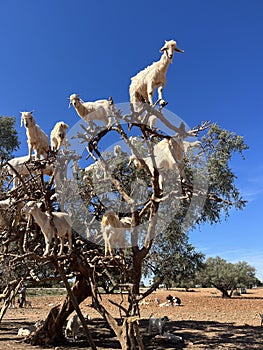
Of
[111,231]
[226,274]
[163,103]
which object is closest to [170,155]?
[163,103]

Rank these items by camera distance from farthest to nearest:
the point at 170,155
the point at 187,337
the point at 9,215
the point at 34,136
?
the point at 187,337
the point at 9,215
the point at 34,136
the point at 170,155

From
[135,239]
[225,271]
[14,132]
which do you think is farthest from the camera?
[225,271]

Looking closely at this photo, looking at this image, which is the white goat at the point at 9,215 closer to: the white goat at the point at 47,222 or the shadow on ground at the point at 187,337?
the white goat at the point at 47,222

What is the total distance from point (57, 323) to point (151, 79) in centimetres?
731

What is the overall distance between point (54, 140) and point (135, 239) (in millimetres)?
3165

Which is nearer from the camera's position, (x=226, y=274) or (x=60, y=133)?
(x=60, y=133)

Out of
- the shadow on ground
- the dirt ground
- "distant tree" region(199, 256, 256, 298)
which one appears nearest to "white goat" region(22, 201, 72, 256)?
the dirt ground

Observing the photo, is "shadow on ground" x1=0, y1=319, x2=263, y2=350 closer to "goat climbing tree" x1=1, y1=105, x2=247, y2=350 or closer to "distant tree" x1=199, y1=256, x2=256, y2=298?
"goat climbing tree" x1=1, y1=105, x2=247, y2=350

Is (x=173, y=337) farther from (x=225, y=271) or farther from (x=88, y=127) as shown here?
(x=225, y=271)

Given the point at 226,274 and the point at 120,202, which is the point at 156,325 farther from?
the point at 226,274

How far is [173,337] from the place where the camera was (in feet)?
33.8

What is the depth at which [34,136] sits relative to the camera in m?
7.98

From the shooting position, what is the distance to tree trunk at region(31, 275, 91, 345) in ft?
30.9

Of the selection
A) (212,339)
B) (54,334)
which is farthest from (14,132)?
(212,339)
